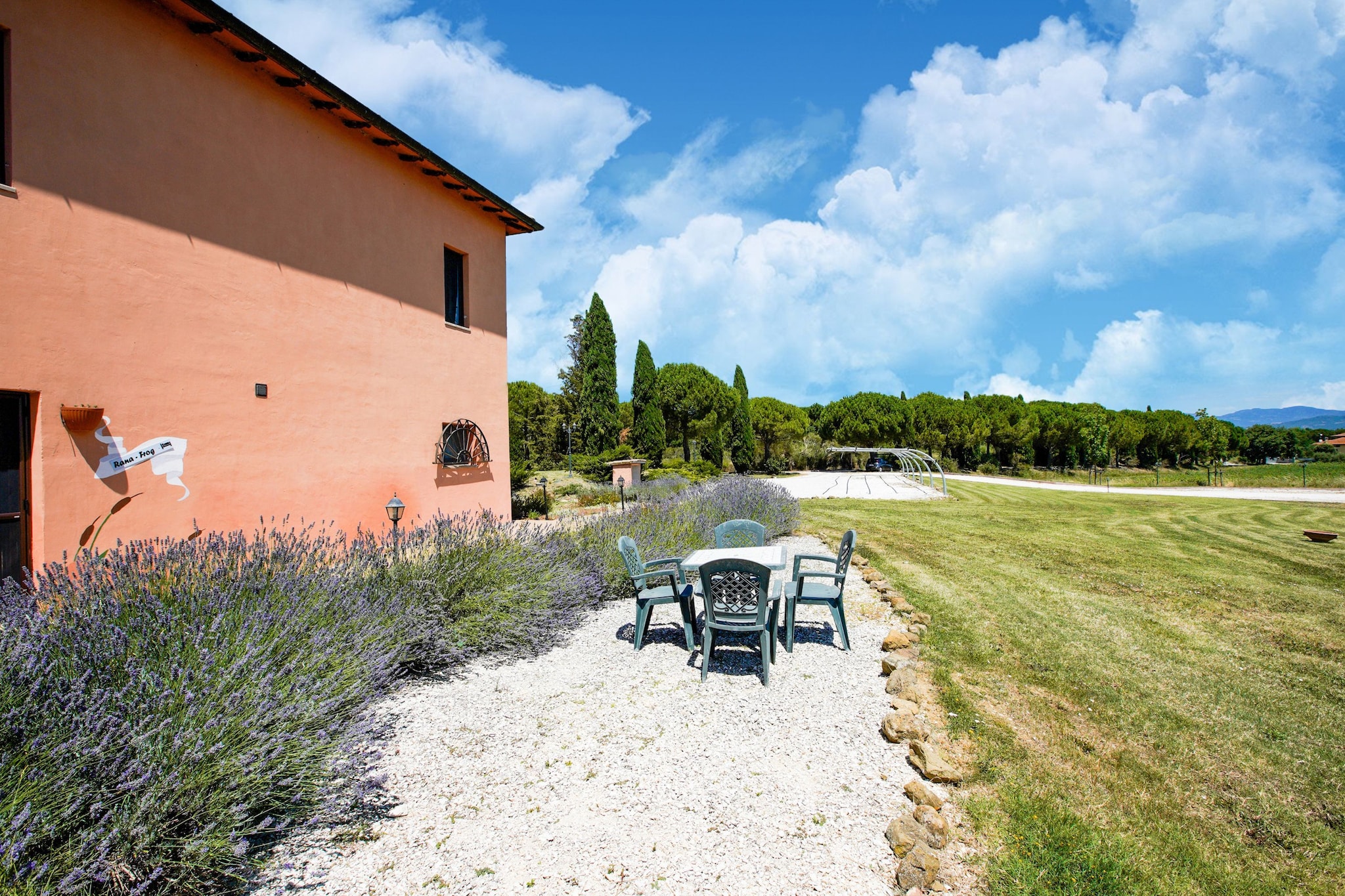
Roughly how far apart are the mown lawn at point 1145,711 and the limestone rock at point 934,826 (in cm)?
17

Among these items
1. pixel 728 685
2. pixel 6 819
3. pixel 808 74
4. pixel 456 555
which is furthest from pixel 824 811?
pixel 808 74

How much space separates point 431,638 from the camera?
4109 mm

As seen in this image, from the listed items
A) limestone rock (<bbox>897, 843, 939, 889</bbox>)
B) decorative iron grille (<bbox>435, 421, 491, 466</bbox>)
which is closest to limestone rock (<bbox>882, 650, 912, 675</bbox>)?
limestone rock (<bbox>897, 843, 939, 889</bbox>)

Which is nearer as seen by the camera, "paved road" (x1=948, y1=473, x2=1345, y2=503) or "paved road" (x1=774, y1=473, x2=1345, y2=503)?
"paved road" (x1=774, y1=473, x2=1345, y2=503)

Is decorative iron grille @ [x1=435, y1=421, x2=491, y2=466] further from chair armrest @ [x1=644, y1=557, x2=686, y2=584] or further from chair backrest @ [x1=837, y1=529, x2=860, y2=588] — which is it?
chair backrest @ [x1=837, y1=529, x2=860, y2=588]

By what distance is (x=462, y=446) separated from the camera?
9109mm

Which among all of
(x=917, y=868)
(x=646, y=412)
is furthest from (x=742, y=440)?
(x=917, y=868)

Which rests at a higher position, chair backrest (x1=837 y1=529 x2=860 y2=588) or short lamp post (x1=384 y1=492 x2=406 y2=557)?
short lamp post (x1=384 y1=492 x2=406 y2=557)

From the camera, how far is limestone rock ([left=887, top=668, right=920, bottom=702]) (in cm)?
371

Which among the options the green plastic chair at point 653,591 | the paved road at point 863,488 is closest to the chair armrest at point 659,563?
the green plastic chair at point 653,591

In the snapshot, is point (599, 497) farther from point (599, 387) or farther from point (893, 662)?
point (893, 662)

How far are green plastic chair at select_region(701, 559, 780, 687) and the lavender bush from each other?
4.83 feet

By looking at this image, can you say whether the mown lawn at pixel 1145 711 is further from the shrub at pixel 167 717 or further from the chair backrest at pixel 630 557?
the shrub at pixel 167 717

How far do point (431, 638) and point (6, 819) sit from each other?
96.6 inches
